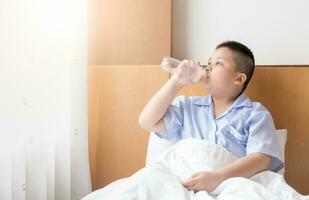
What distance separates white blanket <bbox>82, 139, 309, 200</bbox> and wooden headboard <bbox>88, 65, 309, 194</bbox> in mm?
279

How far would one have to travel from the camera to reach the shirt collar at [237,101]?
4.14ft

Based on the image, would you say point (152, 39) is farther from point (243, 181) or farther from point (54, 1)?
point (243, 181)

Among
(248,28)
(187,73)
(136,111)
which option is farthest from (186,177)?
(248,28)

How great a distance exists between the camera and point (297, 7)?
1.46 metres

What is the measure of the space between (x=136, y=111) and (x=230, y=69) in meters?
0.45

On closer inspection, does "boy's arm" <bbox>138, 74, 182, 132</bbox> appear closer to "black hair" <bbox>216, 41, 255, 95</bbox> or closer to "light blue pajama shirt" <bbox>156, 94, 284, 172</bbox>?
"light blue pajama shirt" <bbox>156, 94, 284, 172</bbox>

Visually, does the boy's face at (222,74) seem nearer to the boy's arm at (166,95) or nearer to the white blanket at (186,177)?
the boy's arm at (166,95)

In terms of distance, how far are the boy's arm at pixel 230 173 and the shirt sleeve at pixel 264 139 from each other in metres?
0.02

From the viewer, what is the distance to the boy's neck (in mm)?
1301

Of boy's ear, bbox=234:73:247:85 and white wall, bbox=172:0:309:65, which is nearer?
boy's ear, bbox=234:73:247:85

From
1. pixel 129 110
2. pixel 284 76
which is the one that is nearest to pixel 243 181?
pixel 284 76

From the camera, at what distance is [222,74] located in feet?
4.16

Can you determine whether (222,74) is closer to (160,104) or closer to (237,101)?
(237,101)

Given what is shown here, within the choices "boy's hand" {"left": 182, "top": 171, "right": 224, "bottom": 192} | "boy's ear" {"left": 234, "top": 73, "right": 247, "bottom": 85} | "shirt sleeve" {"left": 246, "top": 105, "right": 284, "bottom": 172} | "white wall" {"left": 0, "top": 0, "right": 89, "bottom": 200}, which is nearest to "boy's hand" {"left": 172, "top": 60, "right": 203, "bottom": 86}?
"boy's ear" {"left": 234, "top": 73, "right": 247, "bottom": 85}
